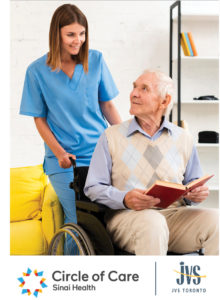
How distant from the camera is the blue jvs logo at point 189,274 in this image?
1633mm

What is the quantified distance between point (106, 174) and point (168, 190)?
1.06 feet

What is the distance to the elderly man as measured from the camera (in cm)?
155

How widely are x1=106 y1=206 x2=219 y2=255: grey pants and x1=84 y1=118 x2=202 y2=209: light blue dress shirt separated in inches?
2.8

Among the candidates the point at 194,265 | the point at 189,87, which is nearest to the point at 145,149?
the point at 194,265

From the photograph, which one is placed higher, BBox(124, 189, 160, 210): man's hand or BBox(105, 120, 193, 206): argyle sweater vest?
BBox(105, 120, 193, 206): argyle sweater vest

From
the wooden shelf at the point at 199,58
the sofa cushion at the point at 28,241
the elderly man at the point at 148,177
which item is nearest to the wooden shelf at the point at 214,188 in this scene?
the wooden shelf at the point at 199,58

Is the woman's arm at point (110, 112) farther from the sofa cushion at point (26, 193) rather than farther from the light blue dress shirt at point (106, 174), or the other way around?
the sofa cushion at point (26, 193)

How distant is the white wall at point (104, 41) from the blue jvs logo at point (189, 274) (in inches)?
74.6

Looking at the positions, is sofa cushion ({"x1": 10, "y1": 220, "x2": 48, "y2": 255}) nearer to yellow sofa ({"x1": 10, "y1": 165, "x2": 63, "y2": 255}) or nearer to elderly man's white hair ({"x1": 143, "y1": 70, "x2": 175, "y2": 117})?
Answer: yellow sofa ({"x1": 10, "y1": 165, "x2": 63, "y2": 255})

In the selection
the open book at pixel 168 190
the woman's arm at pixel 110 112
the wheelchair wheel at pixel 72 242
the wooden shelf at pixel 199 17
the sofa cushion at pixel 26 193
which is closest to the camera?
the open book at pixel 168 190

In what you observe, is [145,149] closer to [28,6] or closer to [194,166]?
[194,166]

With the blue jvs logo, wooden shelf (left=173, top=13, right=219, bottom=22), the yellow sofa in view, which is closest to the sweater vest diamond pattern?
the blue jvs logo

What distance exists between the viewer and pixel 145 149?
179 centimetres

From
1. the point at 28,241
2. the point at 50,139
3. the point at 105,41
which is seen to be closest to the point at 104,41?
the point at 105,41
